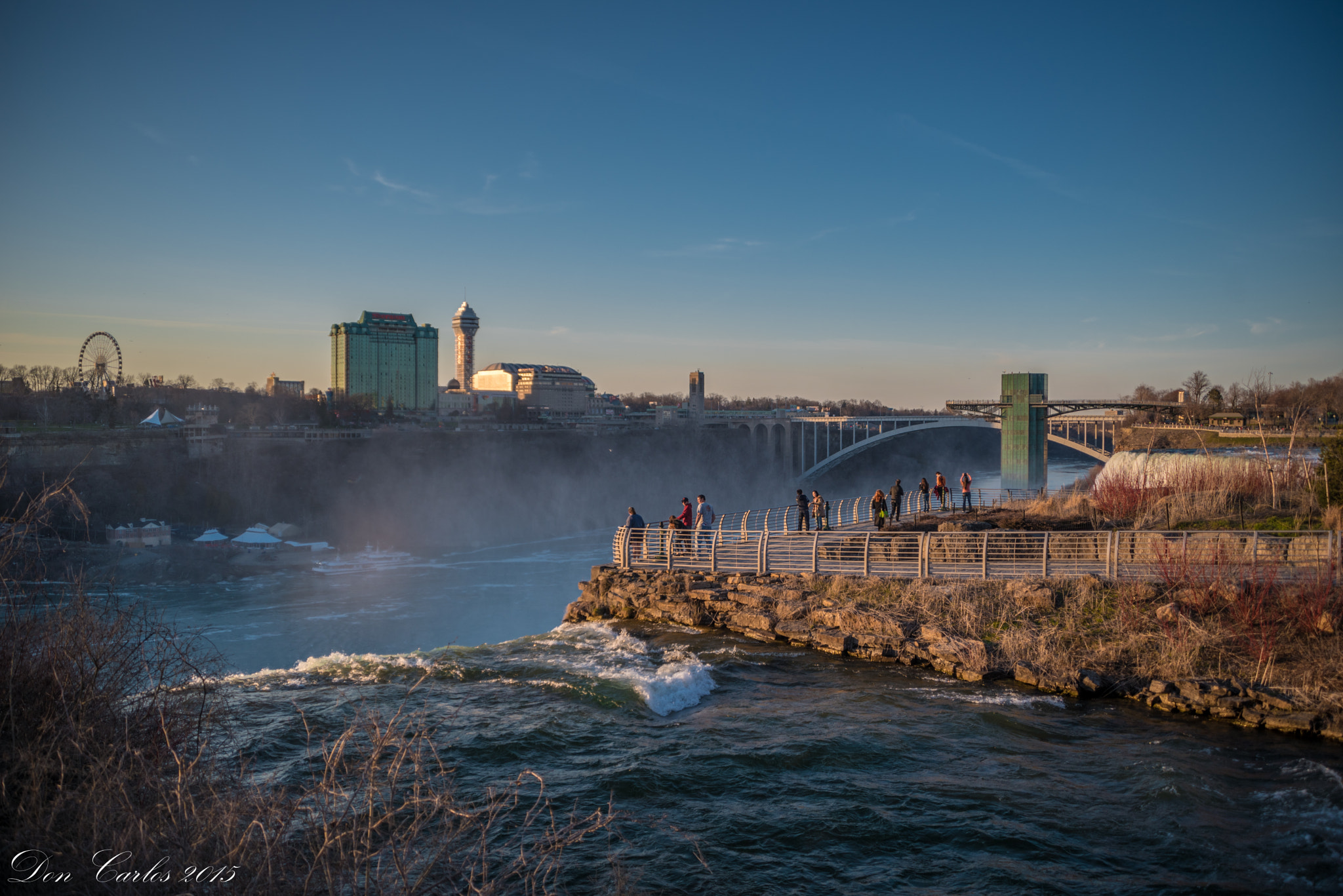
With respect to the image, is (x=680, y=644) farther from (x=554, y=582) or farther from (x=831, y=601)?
(x=554, y=582)

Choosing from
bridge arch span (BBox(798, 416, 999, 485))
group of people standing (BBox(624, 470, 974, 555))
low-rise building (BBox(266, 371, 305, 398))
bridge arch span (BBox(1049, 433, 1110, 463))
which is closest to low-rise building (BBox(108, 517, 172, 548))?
group of people standing (BBox(624, 470, 974, 555))

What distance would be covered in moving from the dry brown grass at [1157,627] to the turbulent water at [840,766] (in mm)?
941

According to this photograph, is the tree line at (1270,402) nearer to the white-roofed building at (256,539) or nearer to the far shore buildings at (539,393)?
the white-roofed building at (256,539)

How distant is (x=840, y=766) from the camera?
27.2 feet

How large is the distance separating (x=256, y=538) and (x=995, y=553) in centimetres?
4204

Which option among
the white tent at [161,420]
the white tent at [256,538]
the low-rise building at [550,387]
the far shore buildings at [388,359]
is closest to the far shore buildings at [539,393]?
the low-rise building at [550,387]

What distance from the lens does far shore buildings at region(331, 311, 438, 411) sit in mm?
173625

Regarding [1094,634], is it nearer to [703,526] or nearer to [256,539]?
[703,526]

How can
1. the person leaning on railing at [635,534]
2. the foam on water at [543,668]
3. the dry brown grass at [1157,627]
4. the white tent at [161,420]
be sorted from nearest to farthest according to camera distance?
the dry brown grass at [1157,627], the foam on water at [543,668], the person leaning on railing at [635,534], the white tent at [161,420]

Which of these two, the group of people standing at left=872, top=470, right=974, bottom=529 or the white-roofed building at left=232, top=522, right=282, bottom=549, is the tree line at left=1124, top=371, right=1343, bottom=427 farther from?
A: the white-roofed building at left=232, top=522, right=282, bottom=549

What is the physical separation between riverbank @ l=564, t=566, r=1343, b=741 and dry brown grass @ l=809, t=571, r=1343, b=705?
2 cm

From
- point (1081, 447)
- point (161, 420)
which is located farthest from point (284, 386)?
point (1081, 447)

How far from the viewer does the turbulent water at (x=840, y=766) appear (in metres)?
6.21

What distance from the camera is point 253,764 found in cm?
771
